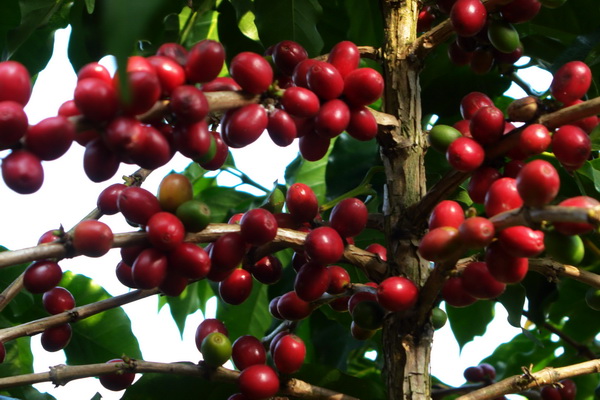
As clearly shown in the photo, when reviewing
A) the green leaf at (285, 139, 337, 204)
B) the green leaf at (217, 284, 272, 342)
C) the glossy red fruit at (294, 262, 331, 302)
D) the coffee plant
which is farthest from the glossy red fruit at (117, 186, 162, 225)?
the green leaf at (285, 139, 337, 204)

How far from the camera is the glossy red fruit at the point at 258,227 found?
3.02ft

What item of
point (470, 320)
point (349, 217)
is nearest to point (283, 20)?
point (349, 217)

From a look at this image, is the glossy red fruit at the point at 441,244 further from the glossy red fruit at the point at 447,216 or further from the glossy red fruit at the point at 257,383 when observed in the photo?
Result: the glossy red fruit at the point at 257,383

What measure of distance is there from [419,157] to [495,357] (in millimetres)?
1316

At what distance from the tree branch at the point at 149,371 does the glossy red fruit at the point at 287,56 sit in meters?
0.43

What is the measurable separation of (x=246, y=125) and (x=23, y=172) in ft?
0.81

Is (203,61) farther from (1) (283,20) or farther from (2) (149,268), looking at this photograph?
(1) (283,20)

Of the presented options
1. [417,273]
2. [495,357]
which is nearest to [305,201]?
[417,273]

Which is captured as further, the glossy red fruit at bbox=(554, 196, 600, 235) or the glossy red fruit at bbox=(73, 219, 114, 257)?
the glossy red fruit at bbox=(73, 219, 114, 257)

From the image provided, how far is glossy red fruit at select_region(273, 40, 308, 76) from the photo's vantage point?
0.99m

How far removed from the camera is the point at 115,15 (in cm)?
58

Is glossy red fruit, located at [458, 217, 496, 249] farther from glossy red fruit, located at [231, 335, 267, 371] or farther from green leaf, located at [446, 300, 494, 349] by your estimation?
green leaf, located at [446, 300, 494, 349]

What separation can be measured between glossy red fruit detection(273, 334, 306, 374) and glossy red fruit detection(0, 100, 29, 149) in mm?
504

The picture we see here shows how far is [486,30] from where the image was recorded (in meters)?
1.09
